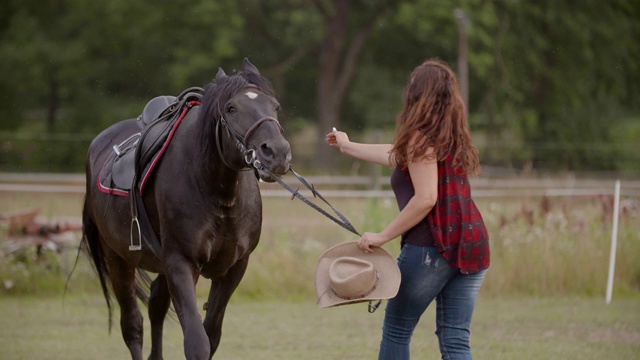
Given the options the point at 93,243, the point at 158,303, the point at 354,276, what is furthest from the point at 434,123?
the point at 93,243

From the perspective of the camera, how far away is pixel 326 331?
9.40 metres

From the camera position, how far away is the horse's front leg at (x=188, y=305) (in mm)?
Answer: 5398

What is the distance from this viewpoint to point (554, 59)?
38938mm

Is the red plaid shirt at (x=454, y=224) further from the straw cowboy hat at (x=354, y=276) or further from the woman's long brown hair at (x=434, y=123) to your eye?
the straw cowboy hat at (x=354, y=276)

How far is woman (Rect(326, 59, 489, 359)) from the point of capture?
4.67m

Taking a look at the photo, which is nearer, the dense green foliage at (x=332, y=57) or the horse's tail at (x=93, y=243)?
the horse's tail at (x=93, y=243)

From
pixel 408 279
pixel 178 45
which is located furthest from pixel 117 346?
pixel 178 45

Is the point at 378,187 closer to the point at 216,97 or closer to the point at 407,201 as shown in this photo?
the point at 216,97

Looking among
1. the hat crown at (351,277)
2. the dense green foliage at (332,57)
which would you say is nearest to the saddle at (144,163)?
the hat crown at (351,277)

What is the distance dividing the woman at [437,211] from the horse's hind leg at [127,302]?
2693 millimetres

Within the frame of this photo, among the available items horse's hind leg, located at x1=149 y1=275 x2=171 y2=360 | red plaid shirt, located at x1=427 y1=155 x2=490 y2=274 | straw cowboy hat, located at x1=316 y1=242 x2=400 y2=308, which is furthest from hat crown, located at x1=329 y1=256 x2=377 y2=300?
horse's hind leg, located at x1=149 y1=275 x2=171 y2=360

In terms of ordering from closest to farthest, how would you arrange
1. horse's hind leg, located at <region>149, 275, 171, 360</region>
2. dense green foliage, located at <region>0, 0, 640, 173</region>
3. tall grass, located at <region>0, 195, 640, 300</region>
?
horse's hind leg, located at <region>149, 275, 171, 360</region>
tall grass, located at <region>0, 195, 640, 300</region>
dense green foliage, located at <region>0, 0, 640, 173</region>

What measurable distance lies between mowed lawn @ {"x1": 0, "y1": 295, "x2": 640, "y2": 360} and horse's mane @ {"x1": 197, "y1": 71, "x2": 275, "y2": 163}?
9.54 feet

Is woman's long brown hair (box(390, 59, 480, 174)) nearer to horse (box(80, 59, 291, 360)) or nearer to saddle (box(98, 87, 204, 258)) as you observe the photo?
horse (box(80, 59, 291, 360))
